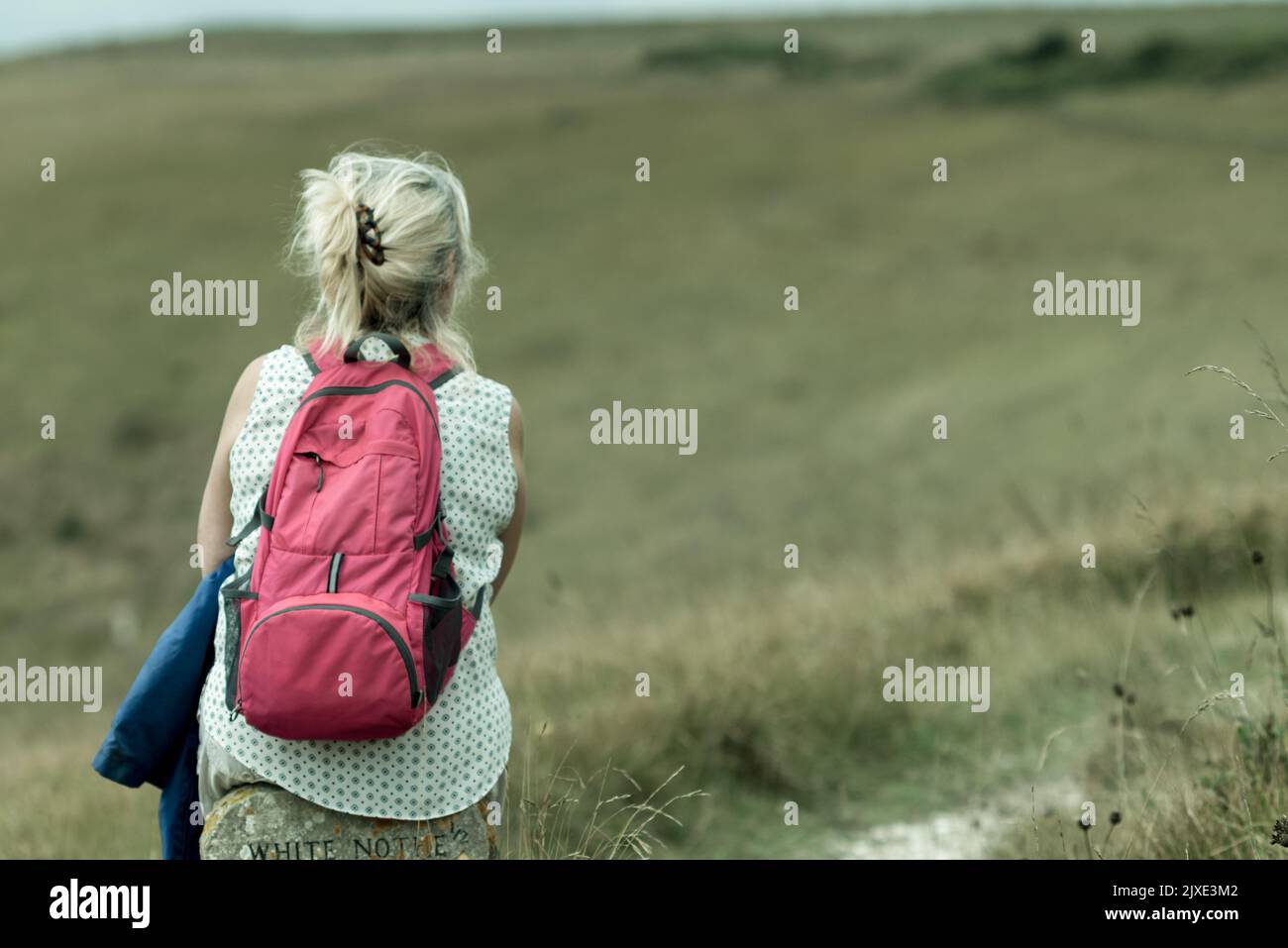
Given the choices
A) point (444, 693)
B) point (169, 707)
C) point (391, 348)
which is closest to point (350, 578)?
point (444, 693)

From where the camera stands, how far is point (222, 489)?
10.2 ft

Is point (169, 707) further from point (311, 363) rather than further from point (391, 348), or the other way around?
point (391, 348)

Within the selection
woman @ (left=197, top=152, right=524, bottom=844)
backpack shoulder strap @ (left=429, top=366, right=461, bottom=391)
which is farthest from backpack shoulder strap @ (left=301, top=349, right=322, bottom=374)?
backpack shoulder strap @ (left=429, top=366, right=461, bottom=391)

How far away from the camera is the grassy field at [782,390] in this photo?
5.89 metres

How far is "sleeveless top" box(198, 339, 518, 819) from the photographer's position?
2.85 m

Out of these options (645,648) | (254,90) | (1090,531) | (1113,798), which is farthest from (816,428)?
(254,90)

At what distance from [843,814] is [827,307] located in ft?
96.5

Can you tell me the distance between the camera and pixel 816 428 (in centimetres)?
2723

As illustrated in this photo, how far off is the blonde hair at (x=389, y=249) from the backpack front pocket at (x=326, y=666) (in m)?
0.62

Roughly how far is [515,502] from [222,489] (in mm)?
629

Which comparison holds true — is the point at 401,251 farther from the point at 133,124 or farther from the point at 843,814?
the point at 133,124

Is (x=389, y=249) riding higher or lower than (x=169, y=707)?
higher

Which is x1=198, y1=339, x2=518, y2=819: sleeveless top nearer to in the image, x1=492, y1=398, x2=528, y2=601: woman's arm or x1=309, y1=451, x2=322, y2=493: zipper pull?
x1=492, y1=398, x2=528, y2=601: woman's arm

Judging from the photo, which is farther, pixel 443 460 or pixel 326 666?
pixel 443 460
